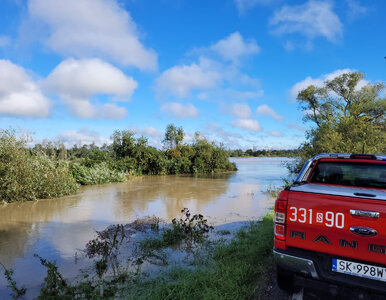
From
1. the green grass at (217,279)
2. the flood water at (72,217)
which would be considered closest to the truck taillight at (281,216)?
the green grass at (217,279)

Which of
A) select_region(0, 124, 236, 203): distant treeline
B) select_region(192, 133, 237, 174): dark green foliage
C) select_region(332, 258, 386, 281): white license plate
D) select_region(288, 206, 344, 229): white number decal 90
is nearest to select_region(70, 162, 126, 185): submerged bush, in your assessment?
select_region(0, 124, 236, 203): distant treeline

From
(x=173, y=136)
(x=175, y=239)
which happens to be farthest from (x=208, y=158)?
(x=175, y=239)

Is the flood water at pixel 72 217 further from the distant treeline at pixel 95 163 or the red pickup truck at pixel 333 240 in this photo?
the red pickup truck at pixel 333 240

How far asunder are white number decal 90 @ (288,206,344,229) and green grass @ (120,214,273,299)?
139 centimetres

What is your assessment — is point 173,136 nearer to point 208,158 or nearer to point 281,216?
point 208,158

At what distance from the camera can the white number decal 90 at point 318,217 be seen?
103 inches

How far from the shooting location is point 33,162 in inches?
454

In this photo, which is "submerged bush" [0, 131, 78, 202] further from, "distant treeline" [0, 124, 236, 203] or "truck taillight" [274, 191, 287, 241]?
"truck taillight" [274, 191, 287, 241]

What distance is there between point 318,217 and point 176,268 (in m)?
2.74

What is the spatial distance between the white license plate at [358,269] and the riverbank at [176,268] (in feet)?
4.19

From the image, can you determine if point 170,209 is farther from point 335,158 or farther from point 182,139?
point 182,139

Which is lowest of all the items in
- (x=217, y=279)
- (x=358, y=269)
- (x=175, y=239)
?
(x=175, y=239)

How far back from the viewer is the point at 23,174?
10.9m

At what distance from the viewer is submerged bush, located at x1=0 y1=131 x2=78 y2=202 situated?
1052cm
